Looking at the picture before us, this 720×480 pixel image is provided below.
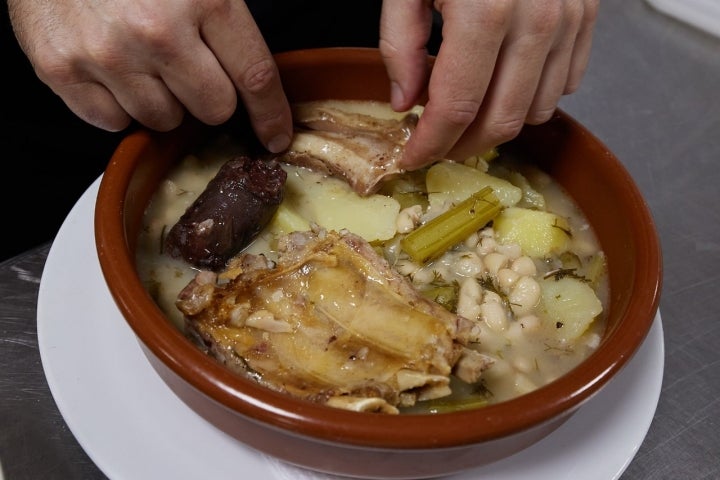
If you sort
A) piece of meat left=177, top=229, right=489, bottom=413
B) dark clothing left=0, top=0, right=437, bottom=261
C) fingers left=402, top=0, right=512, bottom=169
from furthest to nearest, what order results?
1. dark clothing left=0, top=0, right=437, bottom=261
2. fingers left=402, top=0, right=512, bottom=169
3. piece of meat left=177, top=229, right=489, bottom=413

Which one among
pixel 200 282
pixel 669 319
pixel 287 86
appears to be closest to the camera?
pixel 200 282

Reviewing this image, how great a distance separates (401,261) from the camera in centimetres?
184

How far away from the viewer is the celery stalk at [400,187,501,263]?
182 centimetres

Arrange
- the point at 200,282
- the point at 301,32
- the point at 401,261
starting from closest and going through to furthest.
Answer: the point at 200,282 → the point at 401,261 → the point at 301,32

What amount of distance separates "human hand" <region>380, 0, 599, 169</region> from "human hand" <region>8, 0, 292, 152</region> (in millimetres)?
371

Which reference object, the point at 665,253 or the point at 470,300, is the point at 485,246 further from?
the point at 665,253

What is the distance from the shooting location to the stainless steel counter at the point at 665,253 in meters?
1.92

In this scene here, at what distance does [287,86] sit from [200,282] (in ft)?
2.66

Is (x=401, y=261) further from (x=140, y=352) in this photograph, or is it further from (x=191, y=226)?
(x=140, y=352)

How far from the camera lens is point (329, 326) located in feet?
5.07

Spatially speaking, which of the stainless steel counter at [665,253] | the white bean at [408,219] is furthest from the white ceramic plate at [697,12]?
the white bean at [408,219]

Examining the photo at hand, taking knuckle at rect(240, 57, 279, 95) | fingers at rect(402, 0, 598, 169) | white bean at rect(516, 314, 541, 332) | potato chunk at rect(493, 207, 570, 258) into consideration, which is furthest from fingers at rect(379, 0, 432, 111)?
white bean at rect(516, 314, 541, 332)

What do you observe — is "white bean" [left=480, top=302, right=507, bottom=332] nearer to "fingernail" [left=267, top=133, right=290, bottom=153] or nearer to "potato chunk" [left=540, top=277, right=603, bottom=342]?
"potato chunk" [left=540, top=277, right=603, bottom=342]

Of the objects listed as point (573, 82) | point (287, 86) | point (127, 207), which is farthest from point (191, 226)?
point (573, 82)
